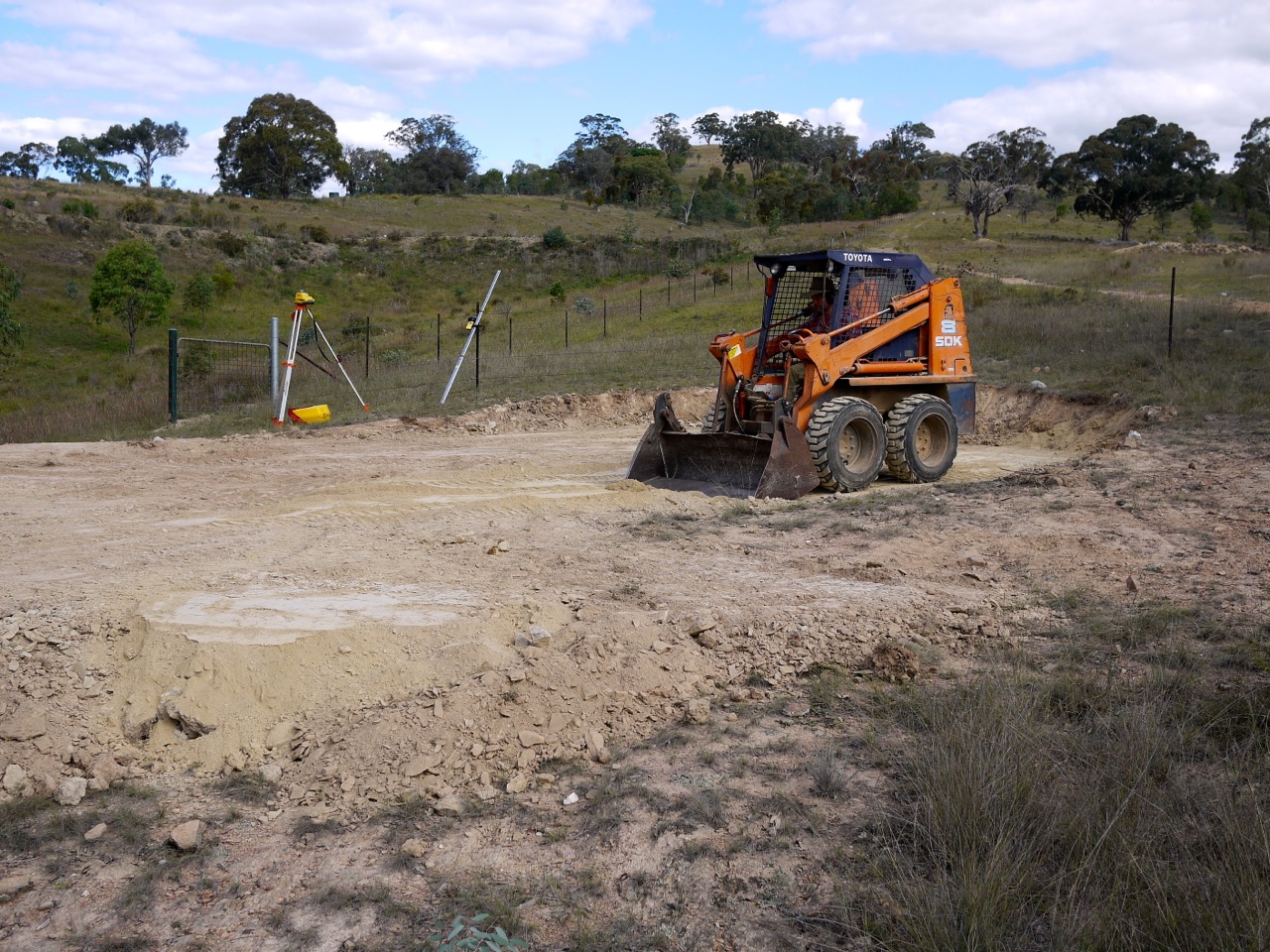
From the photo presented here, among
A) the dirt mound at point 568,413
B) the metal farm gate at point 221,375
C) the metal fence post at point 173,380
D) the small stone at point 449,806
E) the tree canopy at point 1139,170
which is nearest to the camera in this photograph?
the small stone at point 449,806

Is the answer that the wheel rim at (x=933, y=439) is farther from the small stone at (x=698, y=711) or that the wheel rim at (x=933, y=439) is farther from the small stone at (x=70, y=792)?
the small stone at (x=70, y=792)

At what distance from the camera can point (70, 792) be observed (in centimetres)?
497

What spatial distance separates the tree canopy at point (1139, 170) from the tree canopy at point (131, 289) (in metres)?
42.5

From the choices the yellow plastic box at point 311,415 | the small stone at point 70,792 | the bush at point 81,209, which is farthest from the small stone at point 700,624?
the bush at point 81,209

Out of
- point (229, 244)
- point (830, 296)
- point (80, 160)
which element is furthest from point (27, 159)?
point (830, 296)

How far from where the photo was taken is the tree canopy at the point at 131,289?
3472 centimetres

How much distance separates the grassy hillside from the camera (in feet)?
59.9

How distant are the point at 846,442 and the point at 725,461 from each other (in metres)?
1.42

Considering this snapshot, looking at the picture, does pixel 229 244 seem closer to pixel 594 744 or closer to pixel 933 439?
pixel 933 439

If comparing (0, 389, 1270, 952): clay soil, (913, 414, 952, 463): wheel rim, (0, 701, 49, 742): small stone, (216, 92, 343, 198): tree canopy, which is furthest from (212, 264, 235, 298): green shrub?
(0, 701, 49, 742): small stone

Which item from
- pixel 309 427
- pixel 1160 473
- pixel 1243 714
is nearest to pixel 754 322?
pixel 309 427

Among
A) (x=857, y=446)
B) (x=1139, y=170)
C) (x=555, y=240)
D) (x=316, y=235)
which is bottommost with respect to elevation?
(x=857, y=446)

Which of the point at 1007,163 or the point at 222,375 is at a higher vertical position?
the point at 1007,163

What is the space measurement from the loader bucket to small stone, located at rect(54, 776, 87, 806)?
679 cm
